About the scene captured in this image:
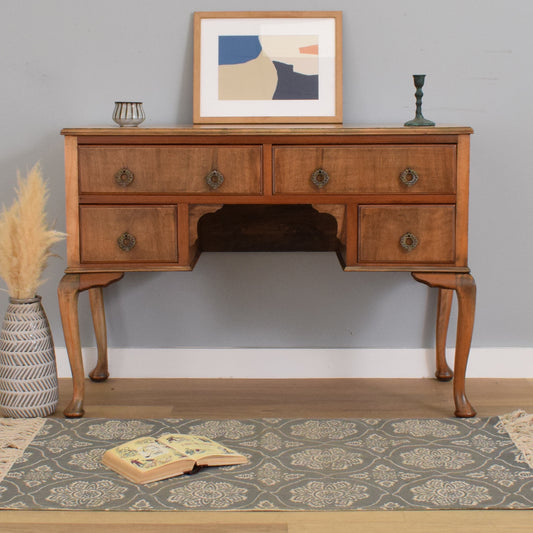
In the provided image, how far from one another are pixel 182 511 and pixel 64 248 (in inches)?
51.4

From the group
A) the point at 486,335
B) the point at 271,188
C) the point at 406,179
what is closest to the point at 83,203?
the point at 271,188

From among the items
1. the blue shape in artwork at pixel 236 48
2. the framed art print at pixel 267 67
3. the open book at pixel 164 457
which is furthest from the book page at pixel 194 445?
Answer: the blue shape in artwork at pixel 236 48

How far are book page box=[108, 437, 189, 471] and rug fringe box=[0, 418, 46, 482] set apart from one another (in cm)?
26

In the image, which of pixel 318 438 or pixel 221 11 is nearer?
pixel 318 438

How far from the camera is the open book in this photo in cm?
189

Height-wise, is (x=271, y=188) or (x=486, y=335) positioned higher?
(x=271, y=188)

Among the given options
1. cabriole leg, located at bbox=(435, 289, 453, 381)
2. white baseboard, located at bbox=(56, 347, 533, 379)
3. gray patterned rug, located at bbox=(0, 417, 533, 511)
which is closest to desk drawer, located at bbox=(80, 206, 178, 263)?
gray patterned rug, located at bbox=(0, 417, 533, 511)

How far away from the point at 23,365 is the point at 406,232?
1.19 metres

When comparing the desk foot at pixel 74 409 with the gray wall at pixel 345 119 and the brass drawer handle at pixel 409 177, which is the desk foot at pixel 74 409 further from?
the brass drawer handle at pixel 409 177

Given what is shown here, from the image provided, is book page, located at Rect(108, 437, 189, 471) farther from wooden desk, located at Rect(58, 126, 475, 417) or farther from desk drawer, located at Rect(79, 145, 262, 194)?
desk drawer, located at Rect(79, 145, 262, 194)

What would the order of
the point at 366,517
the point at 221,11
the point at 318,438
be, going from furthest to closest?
the point at 221,11
the point at 318,438
the point at 366,517

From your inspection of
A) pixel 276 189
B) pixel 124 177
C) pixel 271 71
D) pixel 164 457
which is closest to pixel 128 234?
pixel 124 177

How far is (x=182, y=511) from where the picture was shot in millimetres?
1754

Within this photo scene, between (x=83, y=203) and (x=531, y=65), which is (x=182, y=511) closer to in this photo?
(x=83, y=203)
